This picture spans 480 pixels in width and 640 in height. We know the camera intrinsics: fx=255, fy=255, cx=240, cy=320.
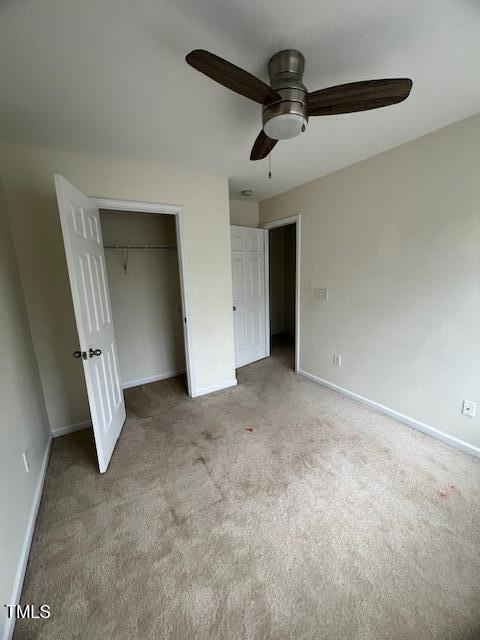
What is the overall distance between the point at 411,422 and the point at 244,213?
129 inches

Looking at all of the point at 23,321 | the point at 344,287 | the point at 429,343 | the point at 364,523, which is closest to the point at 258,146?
the point at 344,287

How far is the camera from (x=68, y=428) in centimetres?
241

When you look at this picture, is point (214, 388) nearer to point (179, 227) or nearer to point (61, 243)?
point (179, 227)

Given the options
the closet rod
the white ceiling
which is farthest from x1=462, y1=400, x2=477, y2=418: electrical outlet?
the closet rod

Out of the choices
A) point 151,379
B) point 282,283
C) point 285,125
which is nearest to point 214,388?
point 151,379

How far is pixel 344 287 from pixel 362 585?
7.53ft

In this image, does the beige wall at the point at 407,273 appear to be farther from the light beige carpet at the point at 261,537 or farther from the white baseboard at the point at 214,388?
the white baseboard at the point at 214,388

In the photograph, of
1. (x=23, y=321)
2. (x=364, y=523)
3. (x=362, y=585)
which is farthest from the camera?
(x=23, y=321)

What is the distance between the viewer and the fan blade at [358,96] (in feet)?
3.61

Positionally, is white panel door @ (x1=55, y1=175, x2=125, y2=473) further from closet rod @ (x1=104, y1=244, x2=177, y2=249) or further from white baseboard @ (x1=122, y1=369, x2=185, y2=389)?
white baseboard @ (x1=122, y1=369, x2=185, y2=389)

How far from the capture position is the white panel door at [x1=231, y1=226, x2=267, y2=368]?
350 centimetres

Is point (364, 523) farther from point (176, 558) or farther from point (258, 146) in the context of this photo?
point (258, 146)

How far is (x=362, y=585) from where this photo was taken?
1184 mm

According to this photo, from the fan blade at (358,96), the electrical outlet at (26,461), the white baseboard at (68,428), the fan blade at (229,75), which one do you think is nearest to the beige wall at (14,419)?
the electrical outlet at (26,461)
